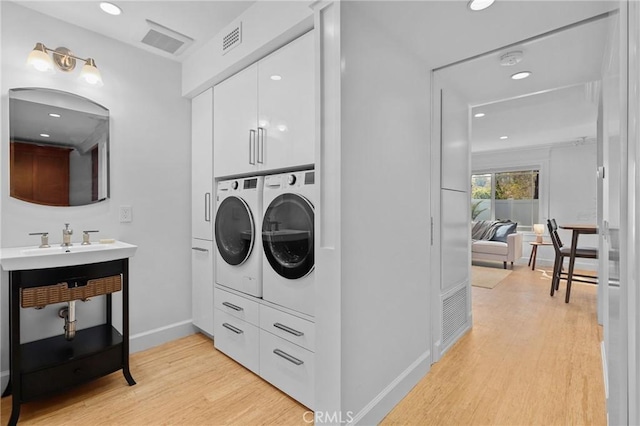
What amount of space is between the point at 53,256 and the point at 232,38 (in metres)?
1.74

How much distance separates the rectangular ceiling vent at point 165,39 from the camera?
2.22 meters

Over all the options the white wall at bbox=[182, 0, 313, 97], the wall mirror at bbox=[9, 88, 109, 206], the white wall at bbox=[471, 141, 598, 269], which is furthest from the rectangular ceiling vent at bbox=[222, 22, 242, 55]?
the white wall at bbox=[471, 141, 598, 269]

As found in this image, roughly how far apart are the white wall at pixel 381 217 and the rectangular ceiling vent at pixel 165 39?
59.3 inches

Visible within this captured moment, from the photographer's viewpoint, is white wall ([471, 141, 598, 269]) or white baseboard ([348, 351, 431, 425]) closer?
white baseboard ([348, 351, 431, 425])

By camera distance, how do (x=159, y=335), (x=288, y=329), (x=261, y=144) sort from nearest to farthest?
(x=288, y=329) → (x=261, y=144) → (x=159, y=335)

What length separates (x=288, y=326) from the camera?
1818 millimetres

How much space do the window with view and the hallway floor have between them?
144 inches

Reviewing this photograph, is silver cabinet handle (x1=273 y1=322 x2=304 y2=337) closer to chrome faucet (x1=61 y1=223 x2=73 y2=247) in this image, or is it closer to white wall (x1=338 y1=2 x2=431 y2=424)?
white wall (x1=338 y1=2 x2=431 y2=424)

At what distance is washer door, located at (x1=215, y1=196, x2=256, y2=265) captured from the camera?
6.91ft

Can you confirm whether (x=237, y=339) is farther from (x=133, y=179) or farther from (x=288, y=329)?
(x=133, y=179)

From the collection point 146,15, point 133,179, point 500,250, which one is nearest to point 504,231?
point 500,250

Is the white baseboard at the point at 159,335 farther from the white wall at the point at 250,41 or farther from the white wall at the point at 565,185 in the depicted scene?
the white wall at the point at 565,185

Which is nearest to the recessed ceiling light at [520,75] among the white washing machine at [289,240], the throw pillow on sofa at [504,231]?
the white washing machine at [289,240]

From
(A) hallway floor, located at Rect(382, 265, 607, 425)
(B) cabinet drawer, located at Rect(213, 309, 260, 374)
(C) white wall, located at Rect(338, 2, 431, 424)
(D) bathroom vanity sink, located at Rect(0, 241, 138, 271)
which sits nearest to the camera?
(C) white wall, located at Rect(338, 2, 431, 424)
